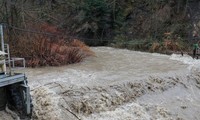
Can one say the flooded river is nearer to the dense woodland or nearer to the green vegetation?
the dense woodland

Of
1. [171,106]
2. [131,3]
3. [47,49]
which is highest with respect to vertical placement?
[131,3]

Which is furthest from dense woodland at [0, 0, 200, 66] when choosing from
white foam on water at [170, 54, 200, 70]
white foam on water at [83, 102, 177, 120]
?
white foam on water at [83, 102, 177, 120]

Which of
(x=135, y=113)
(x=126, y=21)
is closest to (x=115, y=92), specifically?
(x=135, y=113)

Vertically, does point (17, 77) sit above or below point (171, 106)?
→ above

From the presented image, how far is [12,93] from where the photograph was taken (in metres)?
8.58

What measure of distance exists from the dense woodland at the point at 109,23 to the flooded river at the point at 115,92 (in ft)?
8.55

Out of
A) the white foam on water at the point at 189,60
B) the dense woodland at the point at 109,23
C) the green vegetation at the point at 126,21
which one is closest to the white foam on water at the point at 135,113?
the white foam on water at the point at 189,60

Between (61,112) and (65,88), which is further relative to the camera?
(65,88)

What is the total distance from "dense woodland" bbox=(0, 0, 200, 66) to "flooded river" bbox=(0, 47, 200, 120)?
261cm

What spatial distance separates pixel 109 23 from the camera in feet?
76.3

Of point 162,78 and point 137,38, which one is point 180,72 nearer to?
point 162,78

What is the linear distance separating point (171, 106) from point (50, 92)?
3740mm

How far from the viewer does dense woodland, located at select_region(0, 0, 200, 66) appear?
1401 cm

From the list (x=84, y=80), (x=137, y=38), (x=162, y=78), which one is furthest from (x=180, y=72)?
(x=137, y=38)
